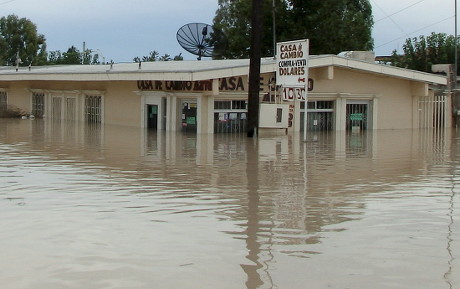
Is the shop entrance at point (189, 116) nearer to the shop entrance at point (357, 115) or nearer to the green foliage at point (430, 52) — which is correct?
the shop entrance at point (357, 115)

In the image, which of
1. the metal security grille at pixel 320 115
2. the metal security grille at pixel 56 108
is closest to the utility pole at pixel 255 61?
the metal security grille at pixel 320 115

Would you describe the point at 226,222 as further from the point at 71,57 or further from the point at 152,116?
the point at 71,57

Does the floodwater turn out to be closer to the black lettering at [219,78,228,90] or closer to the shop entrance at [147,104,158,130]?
the black lettering at [219,78,228,90]

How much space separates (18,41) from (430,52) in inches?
1987

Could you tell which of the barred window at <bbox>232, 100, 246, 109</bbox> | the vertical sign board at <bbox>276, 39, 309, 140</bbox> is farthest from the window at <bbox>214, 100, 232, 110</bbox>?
the vertical sign board at <bbox>276, 39, 309, 140</bbox>

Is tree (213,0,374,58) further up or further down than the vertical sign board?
further up

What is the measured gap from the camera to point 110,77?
34.5 metres

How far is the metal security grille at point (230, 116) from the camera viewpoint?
3269 centimetres

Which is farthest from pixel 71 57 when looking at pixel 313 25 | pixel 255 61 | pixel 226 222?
pixel 226 222

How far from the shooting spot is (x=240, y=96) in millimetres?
33094

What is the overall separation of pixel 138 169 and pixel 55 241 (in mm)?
7946

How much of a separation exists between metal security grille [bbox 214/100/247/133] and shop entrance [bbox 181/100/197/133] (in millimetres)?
1000

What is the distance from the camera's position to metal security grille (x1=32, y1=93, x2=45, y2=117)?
1905 inches

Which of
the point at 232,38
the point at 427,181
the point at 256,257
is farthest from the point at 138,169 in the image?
the point at 232,38
